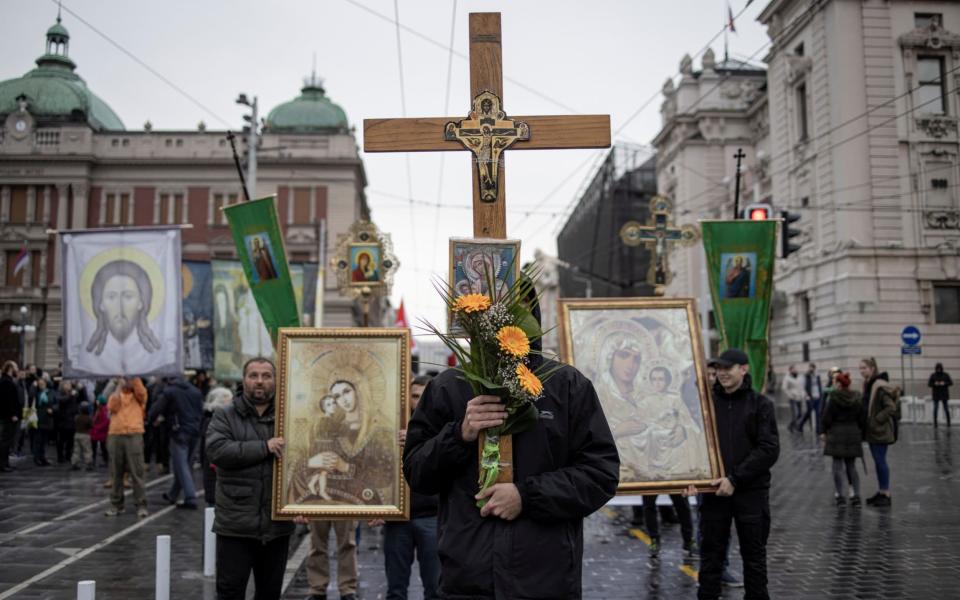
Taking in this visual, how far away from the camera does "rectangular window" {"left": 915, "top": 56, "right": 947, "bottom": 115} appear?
105 ft

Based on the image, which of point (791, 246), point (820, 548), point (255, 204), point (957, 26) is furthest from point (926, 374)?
point (255, 204)

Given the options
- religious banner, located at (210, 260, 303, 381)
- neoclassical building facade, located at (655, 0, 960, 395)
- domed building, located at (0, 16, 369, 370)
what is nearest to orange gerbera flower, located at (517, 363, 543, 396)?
religious banner, located at (210, 260, 303, 381)

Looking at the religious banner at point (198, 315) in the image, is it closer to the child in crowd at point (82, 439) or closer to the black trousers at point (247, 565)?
the child in crowd at point (82, 439)

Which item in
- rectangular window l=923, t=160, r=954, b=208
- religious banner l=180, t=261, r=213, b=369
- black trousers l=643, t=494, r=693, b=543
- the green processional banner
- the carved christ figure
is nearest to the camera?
the carved christ figure

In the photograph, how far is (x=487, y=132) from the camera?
5.64 meters

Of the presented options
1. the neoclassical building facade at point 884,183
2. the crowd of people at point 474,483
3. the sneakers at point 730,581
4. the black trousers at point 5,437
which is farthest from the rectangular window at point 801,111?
the black trousers at point 5,437

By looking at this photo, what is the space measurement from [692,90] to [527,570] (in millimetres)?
52783

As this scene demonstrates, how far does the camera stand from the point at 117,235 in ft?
37.1

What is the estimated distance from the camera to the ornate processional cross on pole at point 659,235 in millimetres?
15578

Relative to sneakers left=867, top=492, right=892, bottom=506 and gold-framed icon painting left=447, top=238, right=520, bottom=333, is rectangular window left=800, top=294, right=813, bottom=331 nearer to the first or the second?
sneakers left=867, top=492, right=892, bottom=506

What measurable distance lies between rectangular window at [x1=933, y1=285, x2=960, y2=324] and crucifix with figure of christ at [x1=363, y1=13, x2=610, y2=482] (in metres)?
30.9

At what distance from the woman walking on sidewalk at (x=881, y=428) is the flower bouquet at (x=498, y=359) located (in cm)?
1063

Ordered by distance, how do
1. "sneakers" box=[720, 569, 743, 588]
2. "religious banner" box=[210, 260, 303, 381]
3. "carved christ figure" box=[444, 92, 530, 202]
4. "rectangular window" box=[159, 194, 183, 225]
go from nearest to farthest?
1. "carved christ figure" box=[444, 92, 530, 202]
2. "sneakers" box=[720, 569, 743, 588]
3. "religious banner" box=[210, 260, 303, 381]
4. "rectangular window" box=[159, 194, 183, 225]

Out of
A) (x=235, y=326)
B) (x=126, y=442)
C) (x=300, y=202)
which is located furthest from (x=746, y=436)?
(x=300, y=202)
